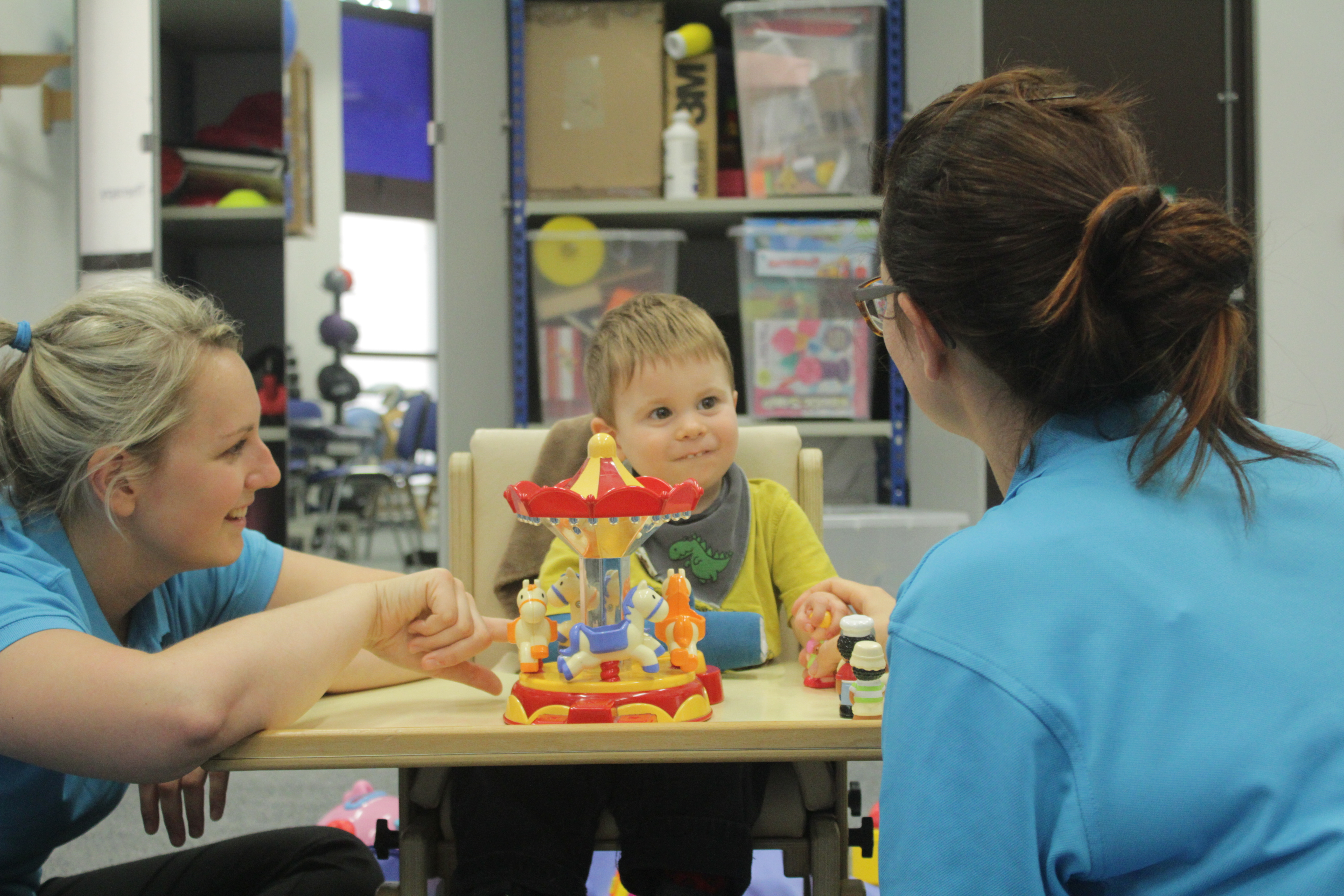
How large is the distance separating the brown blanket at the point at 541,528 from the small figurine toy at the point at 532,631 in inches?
18.3

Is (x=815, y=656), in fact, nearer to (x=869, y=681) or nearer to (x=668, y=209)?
(x=869, y=681)

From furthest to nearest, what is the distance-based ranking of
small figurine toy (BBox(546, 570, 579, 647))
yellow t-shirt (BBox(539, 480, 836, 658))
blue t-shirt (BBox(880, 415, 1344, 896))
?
yellow t-shirt (BBox(539, 480, 836, 658)), small figurine toy (BBox(546, 570, 579, 647)), blue t-shirt (BBox(880, 415, 1344, 896))

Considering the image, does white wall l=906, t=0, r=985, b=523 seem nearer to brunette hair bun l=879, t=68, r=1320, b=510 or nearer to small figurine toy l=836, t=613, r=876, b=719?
small figurine toy l=836, t=613, r=876, b=719

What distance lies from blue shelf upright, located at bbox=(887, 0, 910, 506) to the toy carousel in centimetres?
174

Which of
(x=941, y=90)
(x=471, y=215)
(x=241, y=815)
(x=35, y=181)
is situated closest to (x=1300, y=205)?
(x=941, y=90)

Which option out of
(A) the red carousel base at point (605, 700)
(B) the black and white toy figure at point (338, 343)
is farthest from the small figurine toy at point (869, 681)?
(B) the black and white toy figure at point (338, 343)

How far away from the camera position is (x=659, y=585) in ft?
4.40

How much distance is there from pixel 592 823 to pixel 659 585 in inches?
12.6

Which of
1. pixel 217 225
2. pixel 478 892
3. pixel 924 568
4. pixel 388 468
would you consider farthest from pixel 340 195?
pixel 924 568

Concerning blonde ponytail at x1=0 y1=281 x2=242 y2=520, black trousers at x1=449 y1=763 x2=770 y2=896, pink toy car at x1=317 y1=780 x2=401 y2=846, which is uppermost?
blonde ponytail at x1=0 y1=281 x2=242 y2=520

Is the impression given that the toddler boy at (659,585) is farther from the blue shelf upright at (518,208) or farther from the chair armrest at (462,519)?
the blue shelf upright at (518,208)

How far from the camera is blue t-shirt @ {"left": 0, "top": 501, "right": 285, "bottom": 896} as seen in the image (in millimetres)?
848

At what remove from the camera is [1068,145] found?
2.12 ft

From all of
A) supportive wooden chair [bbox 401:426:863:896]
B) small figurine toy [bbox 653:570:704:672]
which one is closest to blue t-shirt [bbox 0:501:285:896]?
supportive wooden chair [bbox 401:426:863:896]
